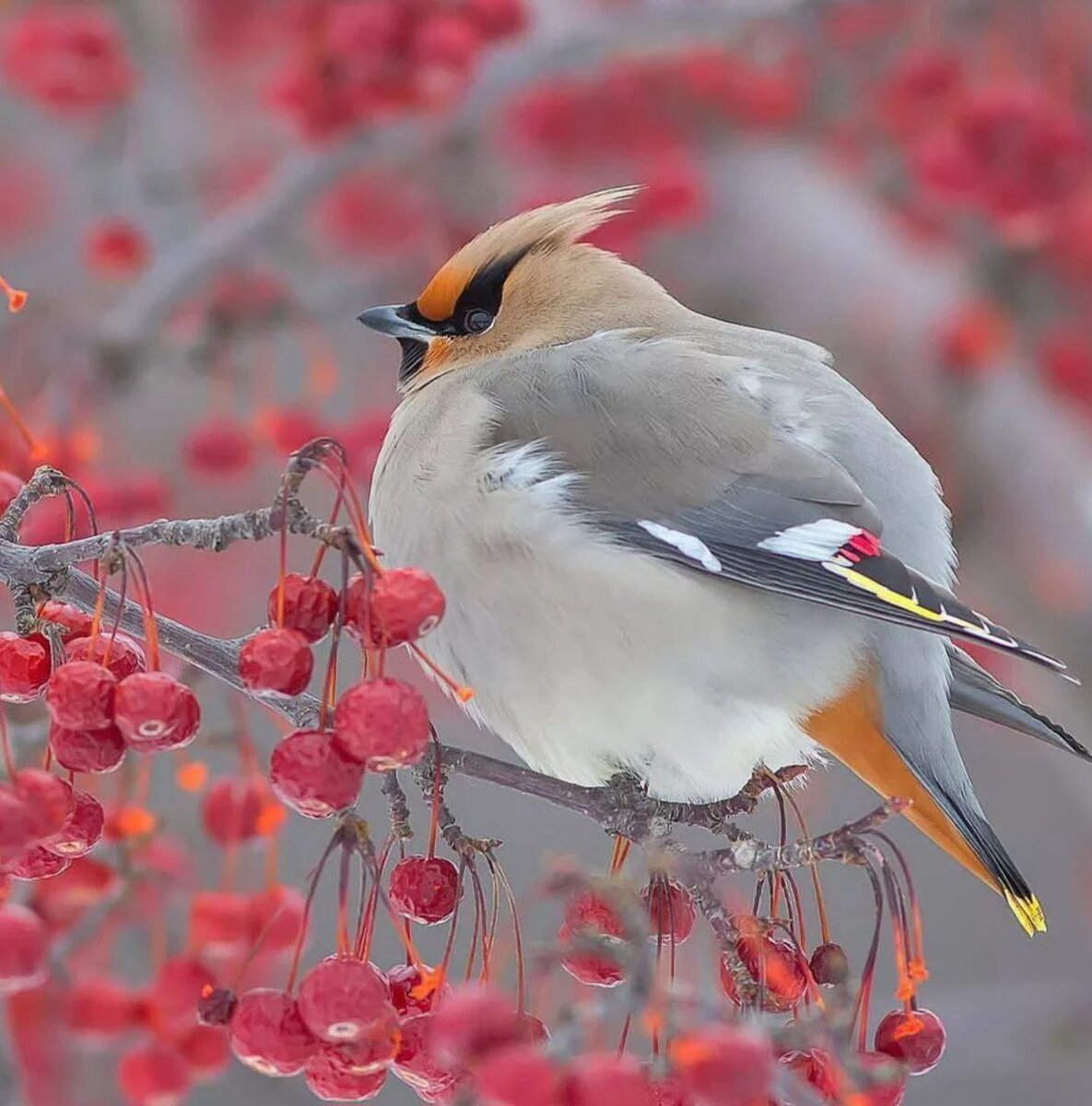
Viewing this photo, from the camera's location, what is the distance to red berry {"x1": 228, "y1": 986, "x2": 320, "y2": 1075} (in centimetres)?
148

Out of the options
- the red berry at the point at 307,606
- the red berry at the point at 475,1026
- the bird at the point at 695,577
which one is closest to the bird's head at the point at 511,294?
Result: the bird at the point at 695,577

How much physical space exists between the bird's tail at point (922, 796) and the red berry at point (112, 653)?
0.79 m

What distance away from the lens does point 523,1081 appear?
1.15 m

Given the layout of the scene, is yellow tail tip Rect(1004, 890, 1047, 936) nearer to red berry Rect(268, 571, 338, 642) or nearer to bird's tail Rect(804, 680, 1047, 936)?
bird's tail Rect(804, 680, 1047, 936)

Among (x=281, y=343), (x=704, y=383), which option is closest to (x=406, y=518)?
(x=704, y=383)

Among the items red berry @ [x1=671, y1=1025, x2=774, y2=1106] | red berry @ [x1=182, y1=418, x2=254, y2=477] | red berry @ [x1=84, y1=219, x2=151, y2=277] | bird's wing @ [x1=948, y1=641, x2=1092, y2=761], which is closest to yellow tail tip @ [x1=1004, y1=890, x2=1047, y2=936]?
bird's wing @ [x1=948, y1=641, x2=1092, y2=761]

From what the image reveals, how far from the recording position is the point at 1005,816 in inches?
205

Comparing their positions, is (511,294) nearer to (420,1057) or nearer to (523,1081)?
(420,1057)

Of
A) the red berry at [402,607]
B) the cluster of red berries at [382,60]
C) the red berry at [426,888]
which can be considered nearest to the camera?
the red berry at [402,607]

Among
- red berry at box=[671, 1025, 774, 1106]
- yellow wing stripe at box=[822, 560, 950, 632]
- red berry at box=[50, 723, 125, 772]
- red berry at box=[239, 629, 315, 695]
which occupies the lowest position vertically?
red berry at box=[50, 723, 125, 772]

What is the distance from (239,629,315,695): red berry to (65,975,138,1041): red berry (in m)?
0.61

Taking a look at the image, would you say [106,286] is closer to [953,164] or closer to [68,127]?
[68,127]

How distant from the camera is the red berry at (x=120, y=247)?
9.79 ft

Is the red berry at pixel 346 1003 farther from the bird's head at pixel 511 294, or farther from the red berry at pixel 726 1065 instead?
the bird's head at pixel 511 294
